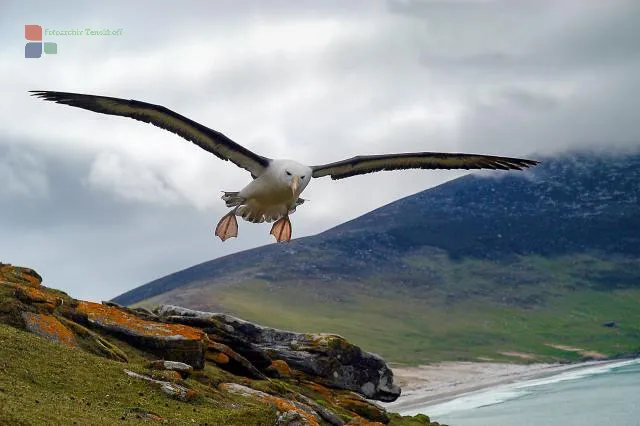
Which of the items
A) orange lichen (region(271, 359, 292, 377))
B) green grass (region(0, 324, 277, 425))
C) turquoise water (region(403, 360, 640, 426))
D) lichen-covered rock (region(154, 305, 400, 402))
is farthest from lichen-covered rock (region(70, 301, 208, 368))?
turquoise water (region(403, 360, 640, 426))

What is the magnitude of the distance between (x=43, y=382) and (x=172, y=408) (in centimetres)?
382

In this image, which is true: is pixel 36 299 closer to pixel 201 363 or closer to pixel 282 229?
pixel 201 363

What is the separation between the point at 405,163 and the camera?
3341 centimetres

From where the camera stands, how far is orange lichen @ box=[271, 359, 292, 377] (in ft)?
136

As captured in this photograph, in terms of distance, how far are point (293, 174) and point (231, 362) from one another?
34.8 ft

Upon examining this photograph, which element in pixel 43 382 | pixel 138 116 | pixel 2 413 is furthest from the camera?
pixel 138 116

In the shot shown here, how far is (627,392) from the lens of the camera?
141 m

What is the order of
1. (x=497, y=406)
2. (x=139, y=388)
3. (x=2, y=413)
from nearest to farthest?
(x=2, y=413) → (x=139, y=388) → (x=497, y=406)

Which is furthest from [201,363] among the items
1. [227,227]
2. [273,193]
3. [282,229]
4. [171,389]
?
[273,193]

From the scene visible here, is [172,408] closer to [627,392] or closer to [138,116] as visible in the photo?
[138,116]

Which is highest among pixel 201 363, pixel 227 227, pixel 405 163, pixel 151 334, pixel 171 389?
pixel 405 163

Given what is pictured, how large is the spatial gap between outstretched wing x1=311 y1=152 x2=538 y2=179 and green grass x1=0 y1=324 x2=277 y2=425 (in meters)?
9.87

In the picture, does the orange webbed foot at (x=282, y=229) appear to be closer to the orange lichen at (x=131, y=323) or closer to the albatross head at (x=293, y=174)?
the albatross head at (x=293, y=174)

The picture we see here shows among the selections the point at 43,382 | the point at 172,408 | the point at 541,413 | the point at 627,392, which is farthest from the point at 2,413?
the point at 627,392
